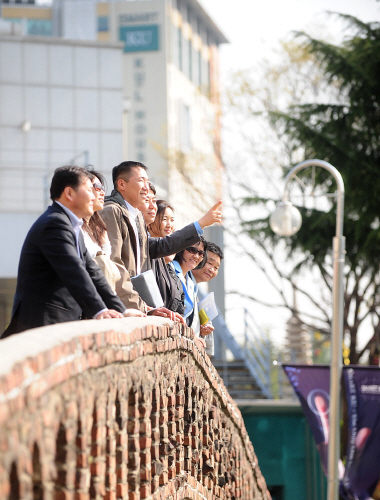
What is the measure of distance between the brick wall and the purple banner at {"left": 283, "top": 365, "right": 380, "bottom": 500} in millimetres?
7853

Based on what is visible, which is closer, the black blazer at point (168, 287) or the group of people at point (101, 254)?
the group of people at point (101, 254)

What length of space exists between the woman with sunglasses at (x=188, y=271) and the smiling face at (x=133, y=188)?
43.6 inches

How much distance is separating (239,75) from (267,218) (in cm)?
801

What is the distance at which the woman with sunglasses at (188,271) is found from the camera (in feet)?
21.4

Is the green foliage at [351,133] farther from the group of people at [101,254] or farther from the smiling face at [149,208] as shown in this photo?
the smiling face at [149,208]

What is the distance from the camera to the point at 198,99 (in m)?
60.5

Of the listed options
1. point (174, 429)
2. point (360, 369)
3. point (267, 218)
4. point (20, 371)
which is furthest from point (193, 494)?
point (267, 218)

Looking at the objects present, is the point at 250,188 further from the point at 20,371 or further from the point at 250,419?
the point at 20,371

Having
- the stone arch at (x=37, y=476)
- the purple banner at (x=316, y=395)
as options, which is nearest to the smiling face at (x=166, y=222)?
the stone arch at (x=37, y=476)

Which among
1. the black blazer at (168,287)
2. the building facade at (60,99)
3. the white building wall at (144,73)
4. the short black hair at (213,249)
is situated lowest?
the black blazer at (168,287)

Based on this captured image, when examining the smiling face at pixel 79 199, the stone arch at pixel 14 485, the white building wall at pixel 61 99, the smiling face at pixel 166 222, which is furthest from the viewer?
the white building wall at pixel 61 99

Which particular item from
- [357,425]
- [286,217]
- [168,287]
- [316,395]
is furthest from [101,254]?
[357,425]

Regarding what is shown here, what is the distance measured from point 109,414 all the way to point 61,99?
20.8m

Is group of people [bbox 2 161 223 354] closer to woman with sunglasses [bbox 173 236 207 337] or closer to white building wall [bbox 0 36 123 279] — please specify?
woman with sunglasses [bbox 173 236 207 337]
